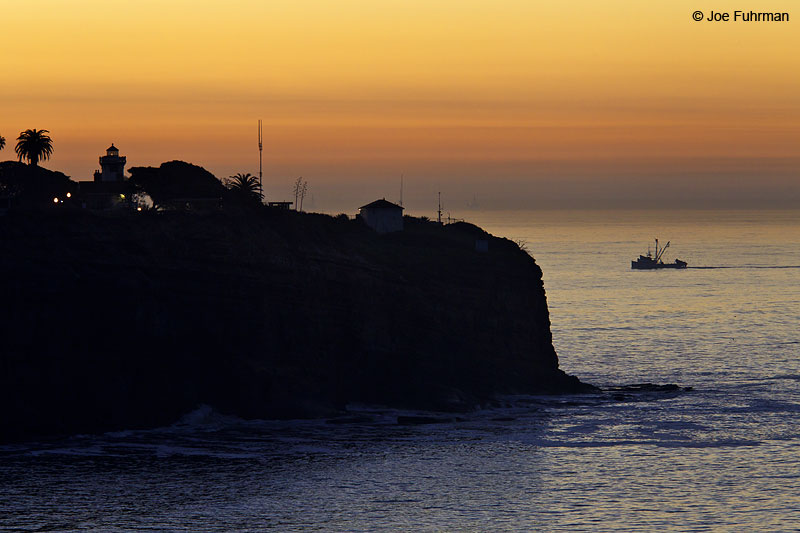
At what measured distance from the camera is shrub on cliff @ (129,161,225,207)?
10756cm

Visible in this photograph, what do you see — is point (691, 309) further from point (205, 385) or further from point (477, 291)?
point (205, 385)

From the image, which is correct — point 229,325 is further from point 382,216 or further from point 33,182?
point 33,182

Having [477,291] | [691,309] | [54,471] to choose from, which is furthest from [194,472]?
[691,309]

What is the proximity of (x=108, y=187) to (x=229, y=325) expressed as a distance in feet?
98.1

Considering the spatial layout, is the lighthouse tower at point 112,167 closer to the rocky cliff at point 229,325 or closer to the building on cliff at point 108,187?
the building on cliff at point 108,187

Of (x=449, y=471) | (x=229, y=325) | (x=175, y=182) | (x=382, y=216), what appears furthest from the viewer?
(x=382, y=216)

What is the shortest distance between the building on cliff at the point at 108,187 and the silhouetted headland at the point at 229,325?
1604cm

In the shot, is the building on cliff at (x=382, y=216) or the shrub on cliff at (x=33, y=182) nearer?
the shrub on cliff at (x=33, y=182)

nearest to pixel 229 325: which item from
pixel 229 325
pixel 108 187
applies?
pixel 229 325

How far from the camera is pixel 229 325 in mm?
92500

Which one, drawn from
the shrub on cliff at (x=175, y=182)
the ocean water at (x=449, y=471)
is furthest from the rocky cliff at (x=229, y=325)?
the shrub on cliff at (x=175, y=182)

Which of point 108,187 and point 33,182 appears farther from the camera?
point 33,182

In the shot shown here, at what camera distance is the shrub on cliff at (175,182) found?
353ft

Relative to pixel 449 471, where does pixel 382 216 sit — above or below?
above
